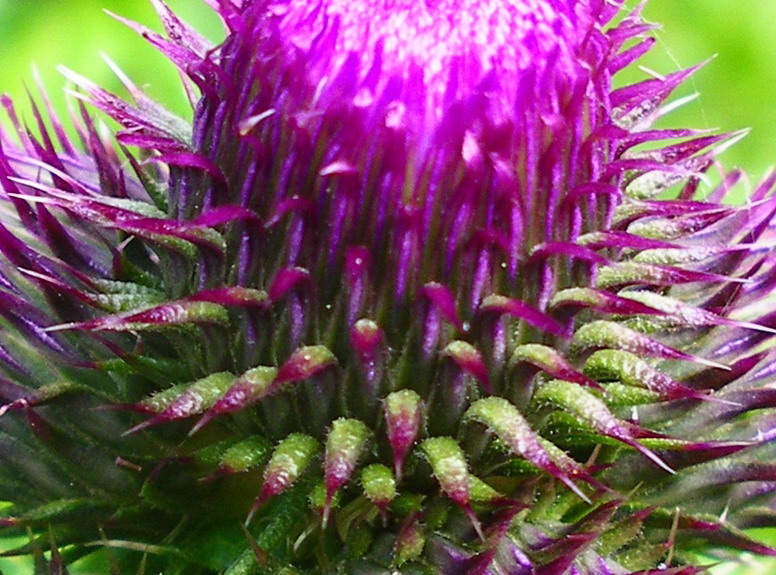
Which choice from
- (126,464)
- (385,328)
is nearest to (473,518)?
(385,328)

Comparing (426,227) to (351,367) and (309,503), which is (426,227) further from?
(309,503)

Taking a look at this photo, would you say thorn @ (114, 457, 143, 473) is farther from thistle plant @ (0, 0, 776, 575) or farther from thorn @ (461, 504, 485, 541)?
thorn @ (461, 504, 485, 541)

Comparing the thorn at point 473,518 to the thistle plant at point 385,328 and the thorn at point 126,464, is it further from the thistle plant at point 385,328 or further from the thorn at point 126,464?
the thorn at point 126,464

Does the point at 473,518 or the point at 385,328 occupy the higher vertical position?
the point at 385,328

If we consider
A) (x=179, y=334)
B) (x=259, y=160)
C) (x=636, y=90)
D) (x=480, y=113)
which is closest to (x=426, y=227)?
(x=480, y=113)

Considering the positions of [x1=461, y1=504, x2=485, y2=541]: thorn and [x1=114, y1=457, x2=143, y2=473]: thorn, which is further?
[x1=114, y1=457, x2=143, y2=473]: thorn

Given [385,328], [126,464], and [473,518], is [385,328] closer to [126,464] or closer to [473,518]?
[473,518]

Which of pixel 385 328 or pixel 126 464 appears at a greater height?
pixel 385 328

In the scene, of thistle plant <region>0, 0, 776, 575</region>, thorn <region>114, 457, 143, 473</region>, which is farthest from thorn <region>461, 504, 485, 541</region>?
thorn <region>114, 457, 143, 473</region>

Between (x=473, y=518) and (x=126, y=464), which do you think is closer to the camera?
(x=473, y=518)
